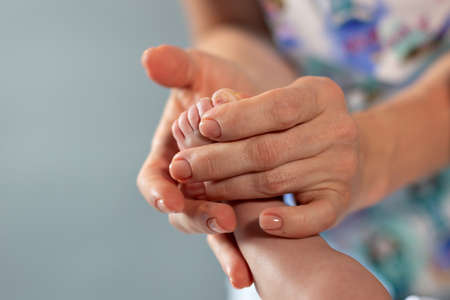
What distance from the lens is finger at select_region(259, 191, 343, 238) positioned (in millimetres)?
426

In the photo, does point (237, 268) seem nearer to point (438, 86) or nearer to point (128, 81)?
point (438, 86)

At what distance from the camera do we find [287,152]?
44 cm

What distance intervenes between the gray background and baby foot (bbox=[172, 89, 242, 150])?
71cm

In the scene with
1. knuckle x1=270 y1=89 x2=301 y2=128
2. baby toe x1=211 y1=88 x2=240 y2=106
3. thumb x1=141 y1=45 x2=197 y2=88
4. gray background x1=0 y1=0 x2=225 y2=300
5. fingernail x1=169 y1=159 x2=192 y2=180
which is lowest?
gray background x1=0 y1=0 x2=225 y2=300

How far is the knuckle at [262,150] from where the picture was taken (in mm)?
439

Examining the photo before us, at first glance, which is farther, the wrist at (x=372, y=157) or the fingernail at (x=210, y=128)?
the wrist at (x=372, y=157)

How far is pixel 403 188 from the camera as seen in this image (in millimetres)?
718

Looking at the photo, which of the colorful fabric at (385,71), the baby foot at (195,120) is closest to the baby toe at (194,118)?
the baby foot at (195,120)

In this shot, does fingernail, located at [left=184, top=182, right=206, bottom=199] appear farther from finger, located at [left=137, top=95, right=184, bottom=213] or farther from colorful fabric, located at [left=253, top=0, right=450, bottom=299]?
colorful fabric, located at [left=253, top=0, right=450, bottom=299]

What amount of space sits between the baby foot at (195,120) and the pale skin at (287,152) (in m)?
0.02

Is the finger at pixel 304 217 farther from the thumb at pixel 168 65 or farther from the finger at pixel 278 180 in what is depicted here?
the thumb at pixel 168 65

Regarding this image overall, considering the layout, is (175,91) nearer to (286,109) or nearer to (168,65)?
(168,65)

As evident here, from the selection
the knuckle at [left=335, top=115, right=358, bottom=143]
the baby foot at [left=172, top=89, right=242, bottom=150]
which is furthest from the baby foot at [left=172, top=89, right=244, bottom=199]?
the knuckle at [left=335, top=115, right=358, bottom=143]

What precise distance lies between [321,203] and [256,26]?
600mm
